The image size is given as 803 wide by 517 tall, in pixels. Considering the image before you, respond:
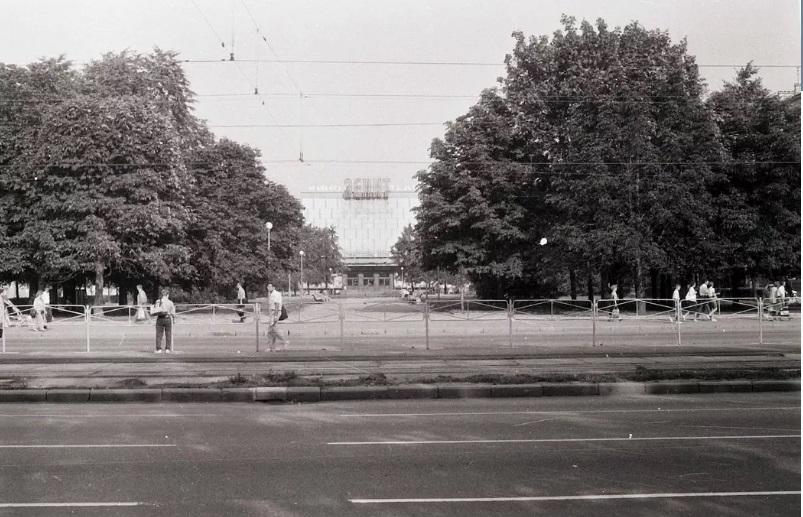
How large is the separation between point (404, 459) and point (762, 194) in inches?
1422

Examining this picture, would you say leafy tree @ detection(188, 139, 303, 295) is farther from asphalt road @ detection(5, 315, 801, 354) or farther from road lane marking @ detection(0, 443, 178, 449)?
road lane marking @ detection(0, 443, 178, 449)

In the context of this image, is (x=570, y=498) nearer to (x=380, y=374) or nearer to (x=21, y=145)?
(x=380, y=374)

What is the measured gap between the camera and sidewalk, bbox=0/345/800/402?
36.5ft

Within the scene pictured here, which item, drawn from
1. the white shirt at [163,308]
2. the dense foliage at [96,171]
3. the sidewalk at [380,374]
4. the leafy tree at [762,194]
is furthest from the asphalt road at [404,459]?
the leafy tree at [762,194]

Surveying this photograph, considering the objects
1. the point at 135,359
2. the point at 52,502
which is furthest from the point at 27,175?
the point at 52,502

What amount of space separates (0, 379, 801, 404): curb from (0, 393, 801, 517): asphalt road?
49 centimetres

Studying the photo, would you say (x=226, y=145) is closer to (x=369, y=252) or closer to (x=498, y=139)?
(x=498, y=139)

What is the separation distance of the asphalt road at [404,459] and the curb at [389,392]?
0.49 m

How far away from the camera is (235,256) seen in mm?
45375

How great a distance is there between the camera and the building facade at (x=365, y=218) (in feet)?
410

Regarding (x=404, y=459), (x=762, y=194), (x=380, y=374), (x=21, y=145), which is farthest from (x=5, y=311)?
(x=762, y=194)

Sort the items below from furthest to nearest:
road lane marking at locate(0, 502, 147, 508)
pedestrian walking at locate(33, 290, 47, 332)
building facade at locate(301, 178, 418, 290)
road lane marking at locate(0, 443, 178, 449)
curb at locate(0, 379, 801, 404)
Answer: building facade at locate(301, 178, 418, 290), pedestrian walking at locate(33, 290, 47, 332), curb at locate(0, 379, 801, 404), road lane marking at locate(0, 443, 178, 449), road lane marking at locate(0, 502, 147, 508)

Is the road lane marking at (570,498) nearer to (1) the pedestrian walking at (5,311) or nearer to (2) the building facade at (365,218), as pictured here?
(1) the pedestrian walking at (5,311)

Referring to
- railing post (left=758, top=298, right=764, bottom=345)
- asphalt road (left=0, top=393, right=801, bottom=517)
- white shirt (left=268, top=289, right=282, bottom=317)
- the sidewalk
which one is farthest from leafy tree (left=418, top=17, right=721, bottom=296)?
asphalt road (left=0, top=393, right=801, bottom=517)
